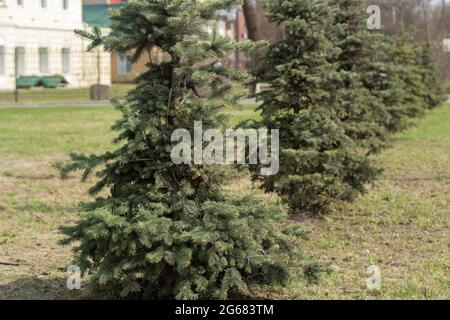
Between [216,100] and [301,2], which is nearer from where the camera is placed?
[216,100]

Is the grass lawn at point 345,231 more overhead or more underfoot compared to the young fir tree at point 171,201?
more underfoot

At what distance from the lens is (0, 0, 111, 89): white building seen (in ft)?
136

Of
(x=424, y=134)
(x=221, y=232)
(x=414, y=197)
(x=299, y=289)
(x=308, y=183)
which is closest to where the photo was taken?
(x=221, y=232)

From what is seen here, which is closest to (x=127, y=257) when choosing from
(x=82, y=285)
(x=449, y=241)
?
(x=82, y=285)

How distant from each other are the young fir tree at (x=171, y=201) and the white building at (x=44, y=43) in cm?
3615

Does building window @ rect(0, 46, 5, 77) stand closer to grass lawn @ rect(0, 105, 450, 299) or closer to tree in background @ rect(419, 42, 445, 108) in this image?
tree in background @ rect(419, 42, 445, 108)

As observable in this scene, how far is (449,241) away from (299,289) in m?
2.34

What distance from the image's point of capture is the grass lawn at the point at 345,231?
5.88m

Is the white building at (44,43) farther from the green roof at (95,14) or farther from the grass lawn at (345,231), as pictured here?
the grass lawn at (345,231)

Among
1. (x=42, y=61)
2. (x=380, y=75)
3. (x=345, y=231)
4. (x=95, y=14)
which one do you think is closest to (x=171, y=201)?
(x=345, y=231)

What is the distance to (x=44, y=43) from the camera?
4481 cm

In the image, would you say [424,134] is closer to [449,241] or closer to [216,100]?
[449,241]

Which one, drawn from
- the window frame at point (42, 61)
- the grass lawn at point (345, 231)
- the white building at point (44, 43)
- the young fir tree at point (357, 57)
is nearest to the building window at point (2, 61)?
the white building at point (44, 43)
